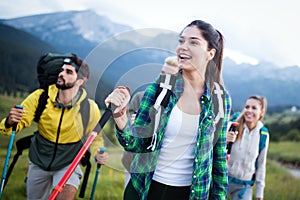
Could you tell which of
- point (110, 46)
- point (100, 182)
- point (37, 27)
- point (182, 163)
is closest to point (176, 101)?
point (182, 163)

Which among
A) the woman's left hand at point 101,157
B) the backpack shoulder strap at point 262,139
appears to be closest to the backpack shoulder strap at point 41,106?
the woman's left hand at point 101,157

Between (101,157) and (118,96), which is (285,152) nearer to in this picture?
(101,157)

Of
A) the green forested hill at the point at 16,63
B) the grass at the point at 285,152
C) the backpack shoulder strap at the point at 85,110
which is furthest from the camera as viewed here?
the grass at the point at 285,152

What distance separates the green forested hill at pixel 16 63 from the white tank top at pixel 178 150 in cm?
505

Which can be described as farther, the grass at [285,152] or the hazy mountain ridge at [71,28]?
the grass at [285,152]

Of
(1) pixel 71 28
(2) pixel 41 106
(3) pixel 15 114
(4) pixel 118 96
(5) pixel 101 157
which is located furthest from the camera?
(1) pixel 71 28

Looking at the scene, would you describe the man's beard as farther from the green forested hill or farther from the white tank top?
the green forested hill

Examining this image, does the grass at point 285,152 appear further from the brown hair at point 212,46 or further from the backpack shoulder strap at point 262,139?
the brown hair at point 212,46

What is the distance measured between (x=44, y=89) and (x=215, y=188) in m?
2.30

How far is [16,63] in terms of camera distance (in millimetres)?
6707

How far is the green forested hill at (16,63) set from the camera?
6.63 m

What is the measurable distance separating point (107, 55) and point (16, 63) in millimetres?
5357

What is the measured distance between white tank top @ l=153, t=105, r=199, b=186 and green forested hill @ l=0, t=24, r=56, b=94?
505 cm

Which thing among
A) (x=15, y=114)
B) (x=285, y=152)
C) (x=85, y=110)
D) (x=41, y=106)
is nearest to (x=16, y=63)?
(x=41, y=106)
